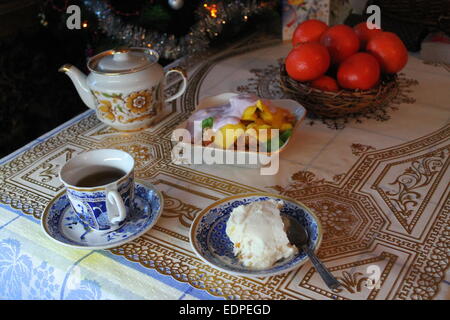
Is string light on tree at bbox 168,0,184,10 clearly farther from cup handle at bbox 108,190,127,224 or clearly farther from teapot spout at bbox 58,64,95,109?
cup handle at bbox 108,190,127,224

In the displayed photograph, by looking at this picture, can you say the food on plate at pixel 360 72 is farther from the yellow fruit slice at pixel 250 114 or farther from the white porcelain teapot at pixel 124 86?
the white porcelain teapot at pixel 124 86

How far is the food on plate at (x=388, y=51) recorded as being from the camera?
3.12 ft

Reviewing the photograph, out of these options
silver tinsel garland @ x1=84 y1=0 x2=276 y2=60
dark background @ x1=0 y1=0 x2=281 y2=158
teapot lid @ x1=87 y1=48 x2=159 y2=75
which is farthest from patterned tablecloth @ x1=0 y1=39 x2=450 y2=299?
dark background @ x1=0 y1=0 x2=281 y2=158

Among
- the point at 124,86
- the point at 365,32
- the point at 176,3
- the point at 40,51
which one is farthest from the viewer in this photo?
the point at 40,51

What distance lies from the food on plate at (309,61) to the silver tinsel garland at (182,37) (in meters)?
0.45

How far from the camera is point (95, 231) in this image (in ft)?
2.15

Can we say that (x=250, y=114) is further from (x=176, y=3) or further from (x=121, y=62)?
(x=176, y=3)

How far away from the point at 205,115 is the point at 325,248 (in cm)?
38

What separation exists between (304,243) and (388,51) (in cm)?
55

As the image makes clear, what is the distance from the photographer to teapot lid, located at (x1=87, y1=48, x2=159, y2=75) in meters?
0.90

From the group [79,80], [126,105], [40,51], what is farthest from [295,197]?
[40,51]

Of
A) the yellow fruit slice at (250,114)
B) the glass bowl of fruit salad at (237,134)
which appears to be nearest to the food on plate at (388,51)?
the glass bowl of fruit salad at (237,134)

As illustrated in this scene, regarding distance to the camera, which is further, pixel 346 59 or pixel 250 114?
pixel 346 59
